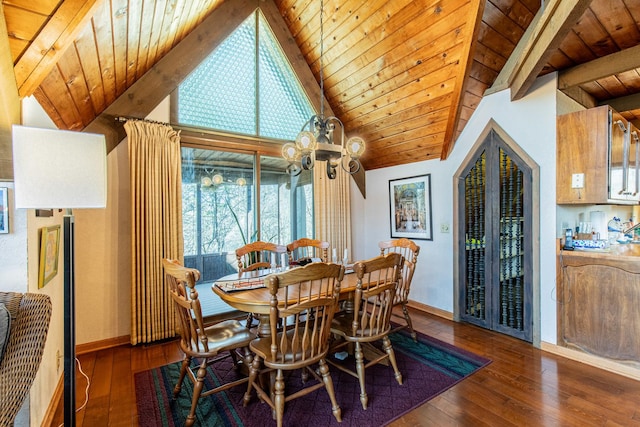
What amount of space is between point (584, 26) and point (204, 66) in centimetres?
388

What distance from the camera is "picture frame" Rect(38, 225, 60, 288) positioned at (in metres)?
1.82

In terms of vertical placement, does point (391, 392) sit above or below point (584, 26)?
below

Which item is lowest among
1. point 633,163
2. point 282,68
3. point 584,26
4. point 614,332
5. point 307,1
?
point 614,332

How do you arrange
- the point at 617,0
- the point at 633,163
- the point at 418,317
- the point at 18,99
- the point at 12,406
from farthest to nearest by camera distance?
the point at 418,317 → the point at 633,163 → the point at 617,0 → the point at 18,99 → the point at 12,406

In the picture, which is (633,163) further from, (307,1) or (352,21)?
(307,1)

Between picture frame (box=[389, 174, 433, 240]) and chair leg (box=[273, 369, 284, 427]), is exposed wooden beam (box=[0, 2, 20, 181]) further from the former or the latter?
picture frame (box=[389, 174, 433, 240])

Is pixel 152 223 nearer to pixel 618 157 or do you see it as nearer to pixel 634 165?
pixel 618 157

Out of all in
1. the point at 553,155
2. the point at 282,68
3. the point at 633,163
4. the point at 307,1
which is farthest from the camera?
the point at 282,68

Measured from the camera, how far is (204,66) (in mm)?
3721

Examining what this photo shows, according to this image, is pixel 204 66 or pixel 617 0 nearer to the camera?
pixel 617 0

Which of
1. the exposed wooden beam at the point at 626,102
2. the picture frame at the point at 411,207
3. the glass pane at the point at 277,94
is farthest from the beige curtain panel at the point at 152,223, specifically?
the exposed wooden beam at the point at 626,102

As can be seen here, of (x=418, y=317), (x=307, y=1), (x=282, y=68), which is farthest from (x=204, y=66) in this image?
(x=418, y=317)

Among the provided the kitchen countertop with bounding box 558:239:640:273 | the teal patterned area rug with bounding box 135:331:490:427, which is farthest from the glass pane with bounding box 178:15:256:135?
the kitchen countertop with bounding box 558:239:640:273

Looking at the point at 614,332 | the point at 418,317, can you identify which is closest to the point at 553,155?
the point at 614,332
